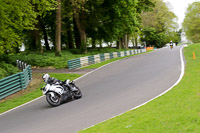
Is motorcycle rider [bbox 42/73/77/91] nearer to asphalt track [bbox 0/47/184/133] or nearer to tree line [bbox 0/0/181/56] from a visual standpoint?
asphalt track [bbox 0/47/184/133]

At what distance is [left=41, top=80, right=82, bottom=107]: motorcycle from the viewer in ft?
35.3

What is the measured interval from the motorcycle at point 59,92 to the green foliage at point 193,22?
289ft

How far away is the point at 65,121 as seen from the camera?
27.6 ft

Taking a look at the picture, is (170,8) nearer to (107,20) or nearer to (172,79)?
(107,20)

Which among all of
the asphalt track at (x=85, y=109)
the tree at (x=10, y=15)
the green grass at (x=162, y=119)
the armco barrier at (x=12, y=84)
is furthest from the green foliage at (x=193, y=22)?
the green grass at (x=162, y=119)

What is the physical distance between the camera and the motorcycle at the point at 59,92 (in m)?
10.8

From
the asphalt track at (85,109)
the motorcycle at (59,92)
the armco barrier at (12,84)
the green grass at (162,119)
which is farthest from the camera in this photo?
the armco barrier at (12,84)

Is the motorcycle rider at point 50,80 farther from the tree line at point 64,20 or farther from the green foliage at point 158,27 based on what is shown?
the green foliage at point 158,27

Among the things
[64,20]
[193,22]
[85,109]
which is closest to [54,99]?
[85,109]

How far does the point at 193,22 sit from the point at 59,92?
92.3 meters

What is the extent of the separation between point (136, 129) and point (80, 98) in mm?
6178

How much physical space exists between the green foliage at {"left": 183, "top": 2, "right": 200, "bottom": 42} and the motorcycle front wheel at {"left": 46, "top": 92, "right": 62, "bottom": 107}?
8888 cm

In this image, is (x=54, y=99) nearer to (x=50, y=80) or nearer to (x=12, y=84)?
(x=50, y=80)

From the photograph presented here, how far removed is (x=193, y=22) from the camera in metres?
94.4
